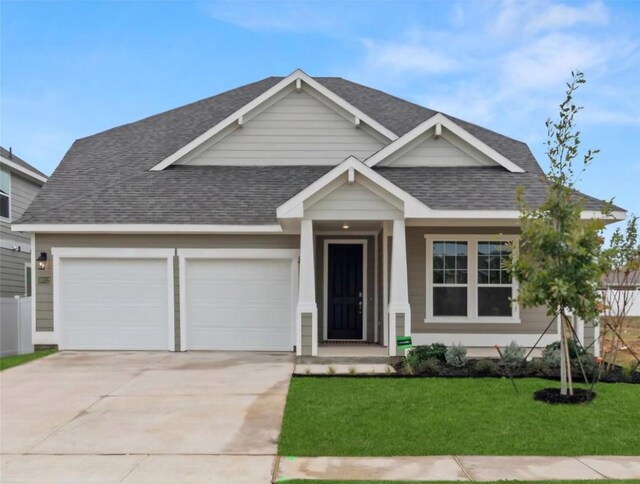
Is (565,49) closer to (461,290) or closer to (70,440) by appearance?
(461,290)

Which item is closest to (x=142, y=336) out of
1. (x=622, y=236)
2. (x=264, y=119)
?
(x=264, y=119)

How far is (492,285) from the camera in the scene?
11.7 m

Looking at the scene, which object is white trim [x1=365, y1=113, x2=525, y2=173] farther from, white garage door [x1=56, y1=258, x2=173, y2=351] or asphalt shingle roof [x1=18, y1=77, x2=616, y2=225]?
white garage door [x1=56, y1=258, x2=173, y2=351]

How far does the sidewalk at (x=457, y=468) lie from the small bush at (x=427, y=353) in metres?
4.12

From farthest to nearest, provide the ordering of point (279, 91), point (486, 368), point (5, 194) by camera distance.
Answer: point (5, 194) < point (279, 91) < point (486, 368)

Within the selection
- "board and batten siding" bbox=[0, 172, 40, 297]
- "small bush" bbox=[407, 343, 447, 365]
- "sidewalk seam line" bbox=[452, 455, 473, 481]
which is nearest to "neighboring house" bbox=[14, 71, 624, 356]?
"small bush" bbox=[407, 343, 447, 365]

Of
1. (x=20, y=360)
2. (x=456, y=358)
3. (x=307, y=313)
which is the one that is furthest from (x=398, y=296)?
(x=20, y=360)

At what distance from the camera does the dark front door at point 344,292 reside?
12.7 meters

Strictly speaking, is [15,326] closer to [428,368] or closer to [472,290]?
[428,368]

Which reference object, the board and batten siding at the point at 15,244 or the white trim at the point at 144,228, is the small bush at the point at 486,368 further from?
the board and batten siding at the point at 15,244

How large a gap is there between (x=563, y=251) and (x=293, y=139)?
8.43m

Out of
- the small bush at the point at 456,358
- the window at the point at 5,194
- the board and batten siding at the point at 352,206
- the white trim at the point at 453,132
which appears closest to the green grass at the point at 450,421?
the small bush at the point at 456,358

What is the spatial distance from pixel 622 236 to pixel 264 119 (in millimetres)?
9113

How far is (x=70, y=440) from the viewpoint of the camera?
19.4ft
